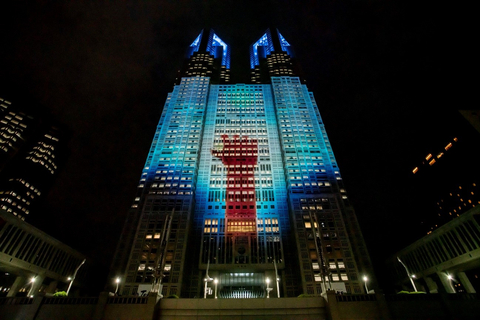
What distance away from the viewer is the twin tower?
129375mm

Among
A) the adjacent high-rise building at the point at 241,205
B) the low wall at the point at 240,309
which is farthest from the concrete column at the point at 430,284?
the low wall at the point at 240,309

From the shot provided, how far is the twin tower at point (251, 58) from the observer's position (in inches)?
5094

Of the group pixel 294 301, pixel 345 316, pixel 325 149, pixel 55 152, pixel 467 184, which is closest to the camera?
pixel 345 316

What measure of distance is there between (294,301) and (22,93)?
14135 cm

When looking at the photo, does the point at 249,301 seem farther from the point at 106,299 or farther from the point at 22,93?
the point at 22,93

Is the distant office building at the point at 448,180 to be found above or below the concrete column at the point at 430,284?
above

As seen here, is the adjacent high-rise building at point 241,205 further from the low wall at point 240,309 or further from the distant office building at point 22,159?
the distant office building at point 22,159

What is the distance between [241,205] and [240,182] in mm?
8702

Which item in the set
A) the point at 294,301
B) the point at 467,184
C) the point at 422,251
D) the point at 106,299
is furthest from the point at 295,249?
the point at 467,184

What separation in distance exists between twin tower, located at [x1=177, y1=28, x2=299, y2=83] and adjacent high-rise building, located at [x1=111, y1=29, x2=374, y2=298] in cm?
1809

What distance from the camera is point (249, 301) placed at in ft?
96.3

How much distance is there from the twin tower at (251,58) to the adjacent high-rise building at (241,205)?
712 inches

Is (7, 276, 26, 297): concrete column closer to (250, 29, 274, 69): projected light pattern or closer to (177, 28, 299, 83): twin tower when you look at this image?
(177, 28, 299, 83): twin tower

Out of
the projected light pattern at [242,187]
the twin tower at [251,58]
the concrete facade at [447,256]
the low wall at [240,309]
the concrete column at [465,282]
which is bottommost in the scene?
the low wall at [240,309]
